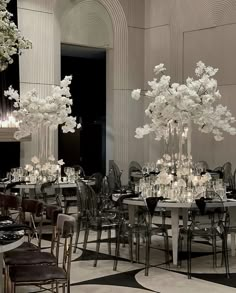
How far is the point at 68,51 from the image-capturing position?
16.0m

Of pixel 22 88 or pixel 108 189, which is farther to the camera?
pixel 22 88

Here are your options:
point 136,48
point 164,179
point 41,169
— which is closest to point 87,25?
point 136,48

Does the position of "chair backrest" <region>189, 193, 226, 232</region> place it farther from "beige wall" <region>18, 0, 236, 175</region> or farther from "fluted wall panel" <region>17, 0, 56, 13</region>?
"fluted wall panel" <region>17, 0, 56, 13</region>

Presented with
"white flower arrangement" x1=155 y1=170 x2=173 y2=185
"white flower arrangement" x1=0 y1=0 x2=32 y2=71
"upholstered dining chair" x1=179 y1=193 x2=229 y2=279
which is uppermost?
"white flower arrangement" x1=0 y1=0 x2=32 y2=71

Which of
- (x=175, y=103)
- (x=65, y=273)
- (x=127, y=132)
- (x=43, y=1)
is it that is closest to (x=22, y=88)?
(x=43, y=1)

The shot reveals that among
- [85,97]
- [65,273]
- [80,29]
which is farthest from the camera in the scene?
[85,97]

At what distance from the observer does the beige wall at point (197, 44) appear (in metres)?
12.6

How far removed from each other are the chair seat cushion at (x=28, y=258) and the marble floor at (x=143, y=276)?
2.74ft

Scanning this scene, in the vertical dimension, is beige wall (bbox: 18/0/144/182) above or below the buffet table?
above

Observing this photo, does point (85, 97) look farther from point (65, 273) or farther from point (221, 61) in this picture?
point (65, 273)

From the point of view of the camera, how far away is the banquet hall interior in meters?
6.00

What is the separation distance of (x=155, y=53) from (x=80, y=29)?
6.45 ft

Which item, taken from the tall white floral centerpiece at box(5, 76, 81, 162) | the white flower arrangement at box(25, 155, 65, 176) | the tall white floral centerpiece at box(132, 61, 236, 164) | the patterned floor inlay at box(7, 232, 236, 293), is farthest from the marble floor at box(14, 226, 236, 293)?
the tall white floral centerpiece at box(5, 76, 81, 162)

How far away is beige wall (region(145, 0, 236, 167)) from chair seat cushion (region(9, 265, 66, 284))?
845 cm
